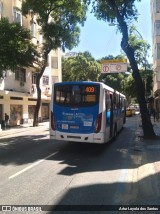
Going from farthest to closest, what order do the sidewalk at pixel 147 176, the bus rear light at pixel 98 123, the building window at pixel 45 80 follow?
the building window at pixel 45 80 < the bus rear light at pixel 98 123 < the sidewalk at pixel 147 176

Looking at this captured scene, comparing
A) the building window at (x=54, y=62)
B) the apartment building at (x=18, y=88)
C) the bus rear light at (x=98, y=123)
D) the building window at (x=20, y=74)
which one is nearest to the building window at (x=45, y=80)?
the apartment building at (x=18, y=88)

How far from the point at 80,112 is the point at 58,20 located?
974 inches

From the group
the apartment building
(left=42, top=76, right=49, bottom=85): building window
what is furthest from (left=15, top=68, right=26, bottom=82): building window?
(left=42, top=76, right=49, bottom=85): building window

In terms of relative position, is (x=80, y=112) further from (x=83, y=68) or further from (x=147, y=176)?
(x=83, y=68)

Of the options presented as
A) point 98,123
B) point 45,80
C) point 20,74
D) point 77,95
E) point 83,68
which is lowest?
point 98,123

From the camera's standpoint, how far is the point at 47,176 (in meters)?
9.80

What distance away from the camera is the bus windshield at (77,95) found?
47.1 feet

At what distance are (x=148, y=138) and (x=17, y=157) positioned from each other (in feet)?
28.1

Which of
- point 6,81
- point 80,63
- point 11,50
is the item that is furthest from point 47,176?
point 80,63

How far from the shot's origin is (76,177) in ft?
31.6

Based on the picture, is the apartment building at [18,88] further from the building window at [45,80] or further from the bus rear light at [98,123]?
the bus rear light at [98,123]

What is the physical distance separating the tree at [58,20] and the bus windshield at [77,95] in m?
21.3

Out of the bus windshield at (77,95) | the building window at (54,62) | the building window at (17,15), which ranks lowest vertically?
the bus windshield at (77,95)

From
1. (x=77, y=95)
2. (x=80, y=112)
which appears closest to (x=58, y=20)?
(x=77, y=95)
